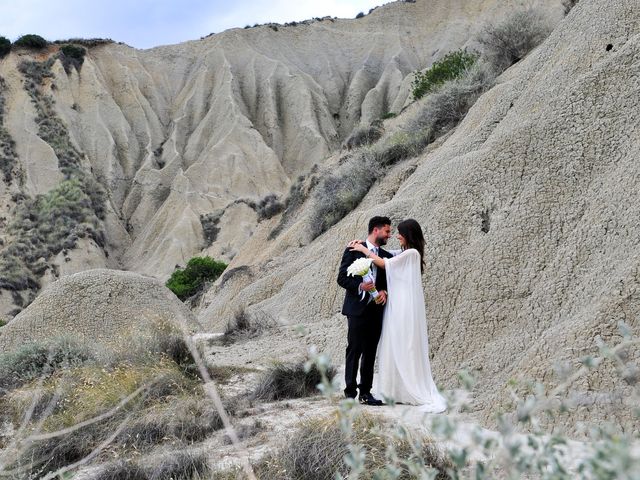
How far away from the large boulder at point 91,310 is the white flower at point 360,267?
4901mm

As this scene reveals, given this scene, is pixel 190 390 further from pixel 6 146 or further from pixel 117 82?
pixel 117 82

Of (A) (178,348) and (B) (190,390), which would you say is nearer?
(B) (190,390)

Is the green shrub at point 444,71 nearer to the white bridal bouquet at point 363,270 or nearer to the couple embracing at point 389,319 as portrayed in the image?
the couple embracing at point 389,319

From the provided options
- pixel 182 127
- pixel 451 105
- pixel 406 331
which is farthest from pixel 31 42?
pixel 406 331

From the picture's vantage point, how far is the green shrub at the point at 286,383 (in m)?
7.45

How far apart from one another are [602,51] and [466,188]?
2.92 metres

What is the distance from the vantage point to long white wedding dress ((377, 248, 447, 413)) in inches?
251

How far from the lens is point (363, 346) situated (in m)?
6.66

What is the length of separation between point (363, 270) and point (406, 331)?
629 mm

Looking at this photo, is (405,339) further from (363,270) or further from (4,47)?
(4,47)

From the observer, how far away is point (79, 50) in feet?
152

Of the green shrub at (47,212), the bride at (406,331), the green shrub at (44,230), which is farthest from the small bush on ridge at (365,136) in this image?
the bride at (406,331)

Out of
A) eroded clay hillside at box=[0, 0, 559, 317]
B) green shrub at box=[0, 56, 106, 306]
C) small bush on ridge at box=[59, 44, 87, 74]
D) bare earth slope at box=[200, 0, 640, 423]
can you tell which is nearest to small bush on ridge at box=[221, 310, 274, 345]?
bare earth slope at box=[200, 0, 640, 423]

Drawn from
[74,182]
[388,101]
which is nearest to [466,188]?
[74,182]
